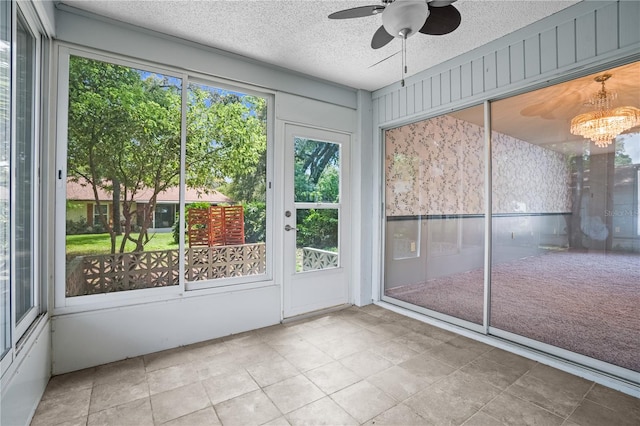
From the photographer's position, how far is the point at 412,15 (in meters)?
Result: 1.66

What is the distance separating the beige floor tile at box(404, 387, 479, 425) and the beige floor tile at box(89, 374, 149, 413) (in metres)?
1.74

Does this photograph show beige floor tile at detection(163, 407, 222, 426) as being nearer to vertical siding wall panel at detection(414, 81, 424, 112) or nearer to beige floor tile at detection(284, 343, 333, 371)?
beige floor tile at detection(284, 343, 333, 371)

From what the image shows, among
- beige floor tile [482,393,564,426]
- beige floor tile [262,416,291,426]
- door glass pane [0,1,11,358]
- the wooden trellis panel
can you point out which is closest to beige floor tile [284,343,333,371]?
beige floor tile [262,416,291,426]

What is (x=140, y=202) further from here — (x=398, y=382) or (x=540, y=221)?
(x=540, y=221)

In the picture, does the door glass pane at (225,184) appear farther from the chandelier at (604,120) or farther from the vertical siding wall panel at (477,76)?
the chandelier at (604,120)

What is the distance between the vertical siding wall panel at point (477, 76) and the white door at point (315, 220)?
4.85 ft

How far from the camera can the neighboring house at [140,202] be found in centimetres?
243

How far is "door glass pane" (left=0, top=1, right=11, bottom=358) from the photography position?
1582mm

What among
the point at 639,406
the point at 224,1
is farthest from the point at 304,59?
the point at 639,406

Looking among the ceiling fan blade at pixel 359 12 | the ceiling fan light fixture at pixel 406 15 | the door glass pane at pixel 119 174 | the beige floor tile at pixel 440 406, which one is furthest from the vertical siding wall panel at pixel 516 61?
the door glass pane at pixel 119 174

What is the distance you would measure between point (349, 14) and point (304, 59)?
4.53ft

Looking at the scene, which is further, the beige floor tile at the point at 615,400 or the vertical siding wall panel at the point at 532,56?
the vertical siding wall panel at the point at 532,56

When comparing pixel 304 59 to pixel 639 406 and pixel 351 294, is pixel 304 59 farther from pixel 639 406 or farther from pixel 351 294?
pixel 639 406

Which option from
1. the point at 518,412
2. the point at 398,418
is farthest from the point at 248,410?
the point at 518,412
